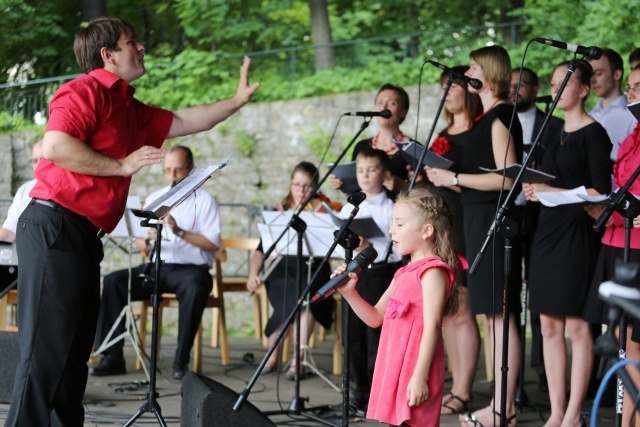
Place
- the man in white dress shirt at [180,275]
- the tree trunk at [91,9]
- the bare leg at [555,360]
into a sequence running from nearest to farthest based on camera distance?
1. the bare leg at [555,360]
2. the man in white dress shirt at [180,275]
3. the tree trunk at [91,9]

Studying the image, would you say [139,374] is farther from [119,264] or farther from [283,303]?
[119,264]

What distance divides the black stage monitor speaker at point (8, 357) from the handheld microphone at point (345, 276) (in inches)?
80.7

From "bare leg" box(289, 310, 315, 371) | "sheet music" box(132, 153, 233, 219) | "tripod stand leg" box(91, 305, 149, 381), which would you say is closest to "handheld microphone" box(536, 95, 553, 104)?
"bare leg" box(289, 310, 315, 371)

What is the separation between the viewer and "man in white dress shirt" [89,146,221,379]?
19.4 feet

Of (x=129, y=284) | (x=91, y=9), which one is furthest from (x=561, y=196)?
(x=91, y=9)

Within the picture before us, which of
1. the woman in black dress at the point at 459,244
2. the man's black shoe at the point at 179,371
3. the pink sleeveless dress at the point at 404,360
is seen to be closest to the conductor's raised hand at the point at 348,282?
the pink sleeveless dress at the point at 404,360

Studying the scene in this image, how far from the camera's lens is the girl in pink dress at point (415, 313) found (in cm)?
303

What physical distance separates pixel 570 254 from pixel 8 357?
2.74 metres

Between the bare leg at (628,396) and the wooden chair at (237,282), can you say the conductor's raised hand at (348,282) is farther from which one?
the wooden chair at (237,282)

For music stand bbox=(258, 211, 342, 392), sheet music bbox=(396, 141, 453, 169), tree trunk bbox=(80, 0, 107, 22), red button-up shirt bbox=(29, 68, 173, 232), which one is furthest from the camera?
tree trunk bbox=(80, 0, 107, 22)

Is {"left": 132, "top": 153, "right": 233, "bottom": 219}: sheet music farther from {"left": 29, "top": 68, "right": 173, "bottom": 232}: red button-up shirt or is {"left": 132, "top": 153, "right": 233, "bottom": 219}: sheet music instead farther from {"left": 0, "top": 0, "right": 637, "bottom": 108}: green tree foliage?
{"left": 0, "top": 0, "right": 637, "bottom": 108}: green tree foliage

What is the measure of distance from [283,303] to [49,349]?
9.74ft

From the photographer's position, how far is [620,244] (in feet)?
12.8

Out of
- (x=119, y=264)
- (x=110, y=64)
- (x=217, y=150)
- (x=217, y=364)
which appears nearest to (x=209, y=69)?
(x=217, y=150)
